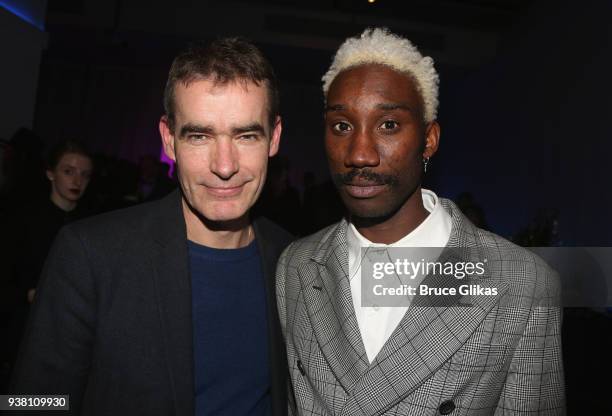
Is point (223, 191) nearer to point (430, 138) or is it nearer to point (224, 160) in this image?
point (224, 160)

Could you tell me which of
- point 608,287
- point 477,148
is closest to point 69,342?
point 608,287

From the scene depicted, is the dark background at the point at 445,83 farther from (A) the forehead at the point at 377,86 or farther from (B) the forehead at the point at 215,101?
(B) the forehead at the point at 215,101

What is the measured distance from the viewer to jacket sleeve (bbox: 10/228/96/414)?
152cm

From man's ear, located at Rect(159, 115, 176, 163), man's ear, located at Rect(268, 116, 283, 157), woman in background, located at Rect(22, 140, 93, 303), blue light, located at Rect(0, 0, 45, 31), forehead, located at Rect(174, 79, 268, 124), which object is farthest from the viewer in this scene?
blue light, located at Rect(0, 0, 45, 31)

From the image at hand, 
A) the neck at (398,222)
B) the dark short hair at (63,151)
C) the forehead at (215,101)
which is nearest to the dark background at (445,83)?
the neck at (398,222)

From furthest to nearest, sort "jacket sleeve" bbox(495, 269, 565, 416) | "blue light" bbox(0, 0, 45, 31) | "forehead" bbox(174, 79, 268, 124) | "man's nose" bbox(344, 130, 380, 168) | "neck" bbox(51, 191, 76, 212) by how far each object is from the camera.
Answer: "blue light" bbox(0, 0, 45, 31)
"neck" bbox(51, 191, 76, 212)
"forehead" bbox(174, 79, 268, 124)
"man's nose" bbox(344, 130, 380, 168)
"jacket sleeve" bbox(495, 269, 565, 416)

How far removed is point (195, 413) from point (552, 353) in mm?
1257

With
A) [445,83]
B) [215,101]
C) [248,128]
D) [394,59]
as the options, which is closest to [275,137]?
[248,128]

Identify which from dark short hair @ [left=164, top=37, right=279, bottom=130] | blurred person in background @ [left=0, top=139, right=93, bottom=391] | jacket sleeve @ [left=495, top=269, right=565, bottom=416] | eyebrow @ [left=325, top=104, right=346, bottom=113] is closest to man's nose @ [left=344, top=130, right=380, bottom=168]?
eyebrow @ [left=325, top=104, right=346, bottom=113]

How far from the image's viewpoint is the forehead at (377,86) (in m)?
1.56

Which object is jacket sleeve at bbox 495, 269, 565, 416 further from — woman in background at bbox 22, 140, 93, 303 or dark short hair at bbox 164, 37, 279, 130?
woman in background at bbox 22, 140, 93, 303

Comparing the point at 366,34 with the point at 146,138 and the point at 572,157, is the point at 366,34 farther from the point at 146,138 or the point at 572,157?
the point at 146,138

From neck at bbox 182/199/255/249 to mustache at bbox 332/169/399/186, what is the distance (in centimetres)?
57

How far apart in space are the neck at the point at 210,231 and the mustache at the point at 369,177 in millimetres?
567
